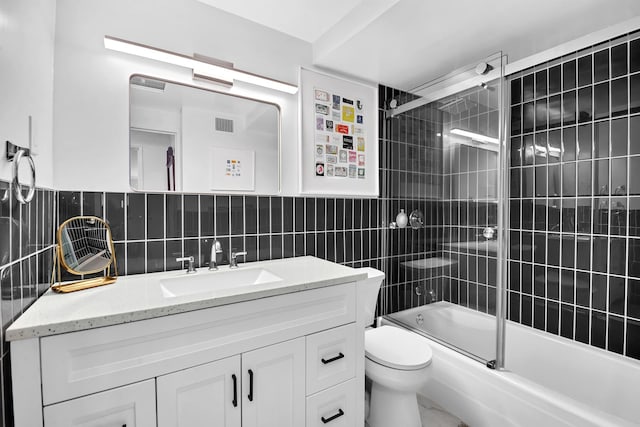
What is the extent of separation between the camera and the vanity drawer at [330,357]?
127cm

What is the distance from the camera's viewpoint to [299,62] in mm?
1892

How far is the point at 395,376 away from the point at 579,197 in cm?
162

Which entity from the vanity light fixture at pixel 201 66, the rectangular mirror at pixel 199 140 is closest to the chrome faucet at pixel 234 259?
the rectangular mirror at pixel 199 140

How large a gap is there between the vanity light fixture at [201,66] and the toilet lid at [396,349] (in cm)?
159

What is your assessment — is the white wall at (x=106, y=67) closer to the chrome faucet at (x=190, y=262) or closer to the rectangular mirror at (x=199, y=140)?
the rectangular mirror at (x=199, y=140)

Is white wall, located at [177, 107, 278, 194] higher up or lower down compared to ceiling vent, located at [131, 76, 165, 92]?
lower down

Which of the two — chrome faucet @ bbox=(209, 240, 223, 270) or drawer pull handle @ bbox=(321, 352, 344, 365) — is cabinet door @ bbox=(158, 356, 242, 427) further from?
chrome faucet @ bbox=(209, 240, 223, 270)

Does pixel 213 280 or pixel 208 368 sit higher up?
pixel 213 280

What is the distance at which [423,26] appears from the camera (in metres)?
1.49

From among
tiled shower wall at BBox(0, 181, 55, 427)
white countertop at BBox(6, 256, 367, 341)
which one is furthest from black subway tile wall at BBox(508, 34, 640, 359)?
tiled shower wall at BBox(0, 181, 55, 427)

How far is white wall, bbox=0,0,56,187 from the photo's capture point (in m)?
0.81

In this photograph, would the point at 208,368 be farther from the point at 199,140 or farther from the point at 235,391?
the point at 199,140

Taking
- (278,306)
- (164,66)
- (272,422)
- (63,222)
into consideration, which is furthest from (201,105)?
(272,422)

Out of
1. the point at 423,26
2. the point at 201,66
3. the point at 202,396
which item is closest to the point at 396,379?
the point at 202,396
